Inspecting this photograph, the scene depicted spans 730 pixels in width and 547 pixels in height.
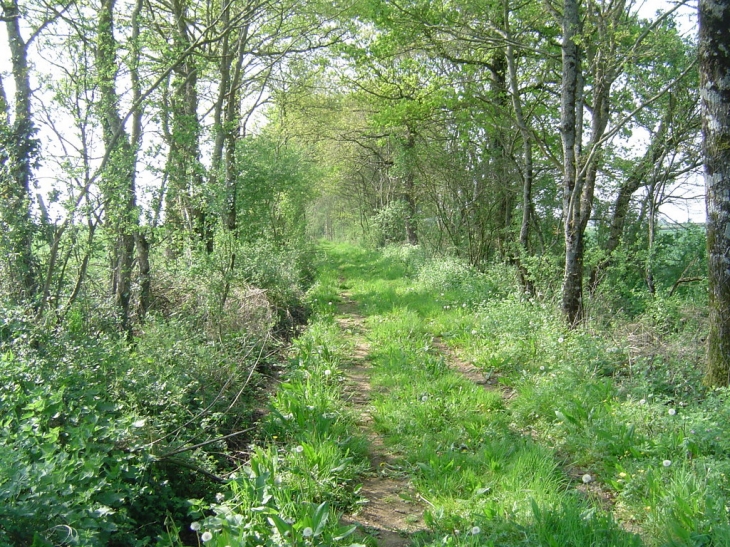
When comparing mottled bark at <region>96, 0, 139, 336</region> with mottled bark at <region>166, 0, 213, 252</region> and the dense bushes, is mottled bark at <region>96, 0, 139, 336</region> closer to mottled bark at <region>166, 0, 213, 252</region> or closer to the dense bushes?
mottled bark at <region>166, 0, 213, 252</region>

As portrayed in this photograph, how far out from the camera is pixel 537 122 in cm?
1211

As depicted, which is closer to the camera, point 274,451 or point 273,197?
point 274,451

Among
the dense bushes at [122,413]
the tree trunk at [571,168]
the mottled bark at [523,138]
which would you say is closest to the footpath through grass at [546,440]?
the tree trunk at [571,168]

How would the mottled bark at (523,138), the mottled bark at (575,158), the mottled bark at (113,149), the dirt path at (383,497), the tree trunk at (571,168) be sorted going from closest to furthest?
the dirt path at (383,497), the mottled bark at (113,149), the mottled bark at (575,158), the tree trunk at (571,168), the mottled bark at (523,138)

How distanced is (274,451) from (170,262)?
15.5 feet

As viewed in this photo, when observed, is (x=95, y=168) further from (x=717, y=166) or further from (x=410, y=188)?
(x=410, y=188)

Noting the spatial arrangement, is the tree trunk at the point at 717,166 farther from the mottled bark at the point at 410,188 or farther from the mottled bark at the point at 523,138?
the mottled bark at the point at 410,188

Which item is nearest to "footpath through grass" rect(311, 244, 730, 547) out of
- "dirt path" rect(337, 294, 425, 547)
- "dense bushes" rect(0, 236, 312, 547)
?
"dirt path" rect(337, 294, 425, 547)

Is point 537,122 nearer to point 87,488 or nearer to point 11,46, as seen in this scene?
point 11,46

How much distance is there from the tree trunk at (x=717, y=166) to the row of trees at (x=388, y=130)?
42 mm

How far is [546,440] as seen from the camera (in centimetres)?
444

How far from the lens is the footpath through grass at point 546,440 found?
3.06 metres

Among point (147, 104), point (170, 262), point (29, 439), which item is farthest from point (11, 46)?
point (29, 439)

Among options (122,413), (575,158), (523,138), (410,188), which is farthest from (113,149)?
(410,188)
